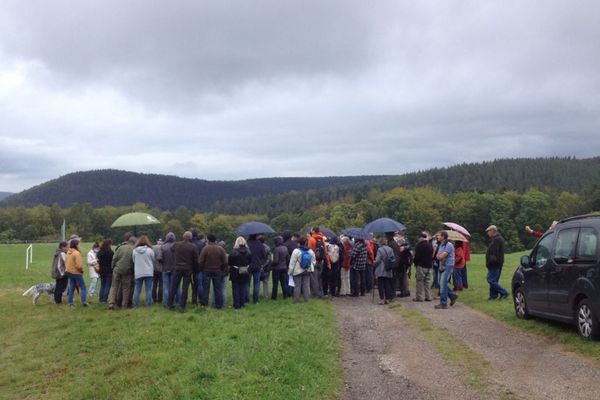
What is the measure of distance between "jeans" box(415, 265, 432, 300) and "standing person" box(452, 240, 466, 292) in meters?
1.80

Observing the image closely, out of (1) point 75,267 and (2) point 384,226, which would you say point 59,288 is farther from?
(2) point 384,226

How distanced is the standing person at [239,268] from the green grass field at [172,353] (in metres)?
0.57

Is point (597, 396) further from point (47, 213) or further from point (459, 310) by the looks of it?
point (47, 213)

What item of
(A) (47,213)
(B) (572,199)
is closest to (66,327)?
(B) (572,199)

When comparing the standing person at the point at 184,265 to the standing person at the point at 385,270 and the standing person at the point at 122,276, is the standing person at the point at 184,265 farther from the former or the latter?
the standing person at the point at 385,270

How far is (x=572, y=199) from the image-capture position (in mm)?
105438

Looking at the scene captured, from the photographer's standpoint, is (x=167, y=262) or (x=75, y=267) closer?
(x=167, y=262)

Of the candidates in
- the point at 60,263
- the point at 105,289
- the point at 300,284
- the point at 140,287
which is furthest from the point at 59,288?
the point at 300,284

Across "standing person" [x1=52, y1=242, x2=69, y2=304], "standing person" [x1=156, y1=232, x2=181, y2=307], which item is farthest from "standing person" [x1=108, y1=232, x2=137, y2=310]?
"standing person" [x1=52, y1=242, x2=69, y2=304]

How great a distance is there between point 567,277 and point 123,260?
10351 mm

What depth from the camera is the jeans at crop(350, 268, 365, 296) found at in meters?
17.5

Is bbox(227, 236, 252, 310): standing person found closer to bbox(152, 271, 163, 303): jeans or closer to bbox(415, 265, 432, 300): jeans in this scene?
bbox(152, 271, 163, 303): jeans

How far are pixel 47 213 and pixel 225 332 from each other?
425 ft

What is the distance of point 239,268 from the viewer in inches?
576
